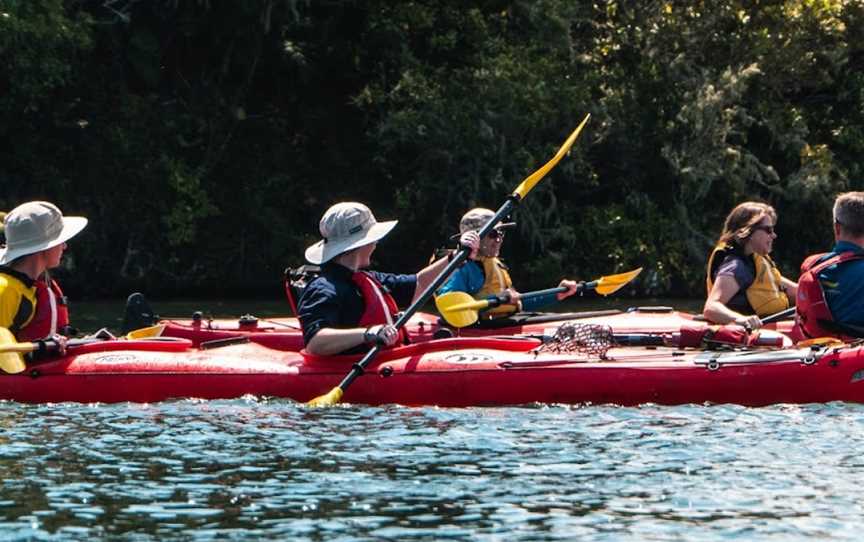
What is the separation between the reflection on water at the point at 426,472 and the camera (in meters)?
6.67

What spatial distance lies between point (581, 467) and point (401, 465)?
2.71 ft

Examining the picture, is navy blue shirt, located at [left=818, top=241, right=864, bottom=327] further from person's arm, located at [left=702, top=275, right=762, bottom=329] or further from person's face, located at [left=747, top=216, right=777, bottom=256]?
person's face, located at [left=747, top=216, right=777, bottom=256]

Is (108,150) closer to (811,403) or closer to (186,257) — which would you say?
(186,257)

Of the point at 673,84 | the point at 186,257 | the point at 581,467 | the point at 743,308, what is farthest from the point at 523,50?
the point at 581,467

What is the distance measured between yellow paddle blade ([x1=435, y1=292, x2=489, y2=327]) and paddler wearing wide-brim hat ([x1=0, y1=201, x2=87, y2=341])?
2229 millimetres

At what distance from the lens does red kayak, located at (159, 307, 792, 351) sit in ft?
37.2

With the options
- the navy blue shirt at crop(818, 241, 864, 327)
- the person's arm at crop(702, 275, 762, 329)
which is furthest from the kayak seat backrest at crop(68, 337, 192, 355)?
the navy blue shirt at crop(818, 241, 864, 327)

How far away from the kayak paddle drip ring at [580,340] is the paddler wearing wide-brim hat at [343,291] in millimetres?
924

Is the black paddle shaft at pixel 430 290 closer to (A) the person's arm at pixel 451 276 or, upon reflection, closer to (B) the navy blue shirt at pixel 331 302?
(A) the person's arm at pixel 451 276

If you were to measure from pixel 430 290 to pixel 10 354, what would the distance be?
8.03 ft

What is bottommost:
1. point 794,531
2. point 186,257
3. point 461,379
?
point 794,531

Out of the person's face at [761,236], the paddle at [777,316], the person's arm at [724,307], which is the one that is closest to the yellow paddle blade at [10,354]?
the person's arm at [724,307]

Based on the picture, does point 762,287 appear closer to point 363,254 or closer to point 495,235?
point 495,235

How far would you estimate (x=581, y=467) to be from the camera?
7.79 metres
